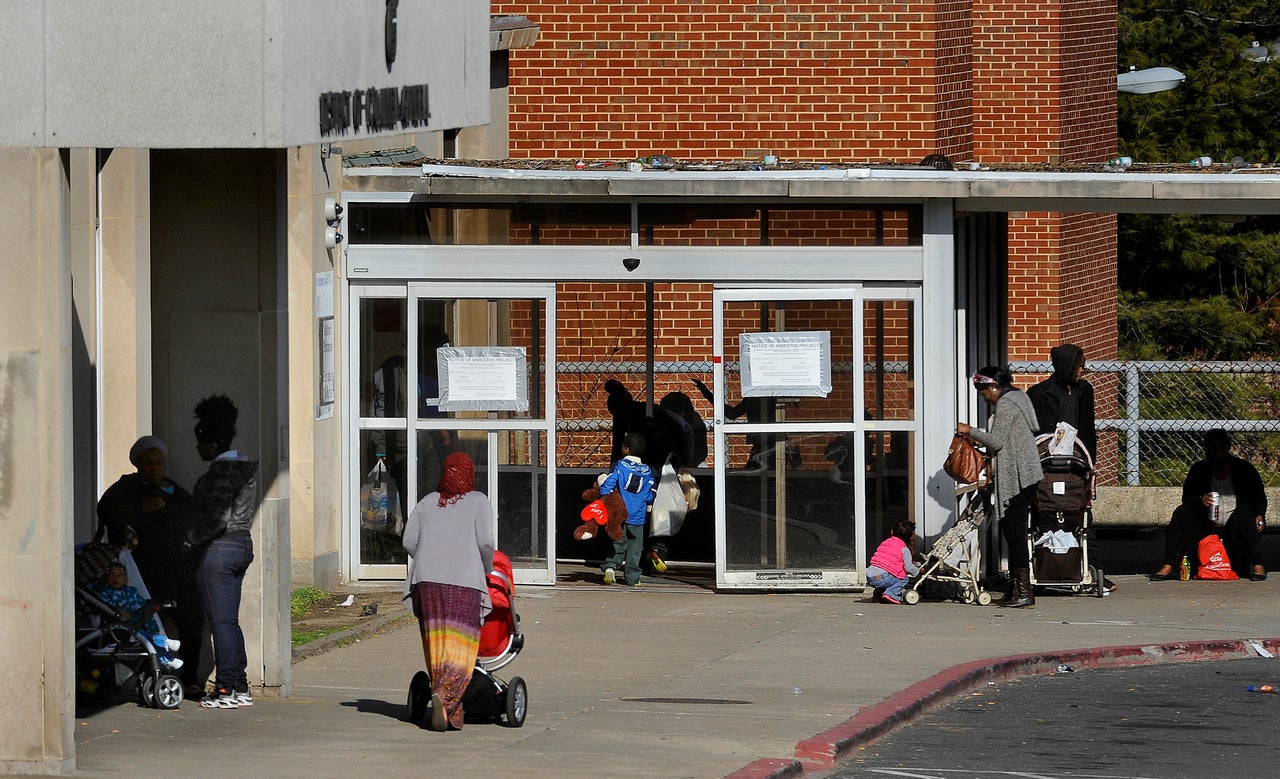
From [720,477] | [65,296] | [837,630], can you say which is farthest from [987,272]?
[65,296]

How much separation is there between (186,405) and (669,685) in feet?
10.1

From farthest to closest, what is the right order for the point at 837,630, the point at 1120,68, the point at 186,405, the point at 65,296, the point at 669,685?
the point at 1120,68 < the point at 837,630 < the point at 669,685 < the point at 186,405 < the point at 65,296

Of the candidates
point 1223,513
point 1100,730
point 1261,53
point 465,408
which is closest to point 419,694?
point 1100,730

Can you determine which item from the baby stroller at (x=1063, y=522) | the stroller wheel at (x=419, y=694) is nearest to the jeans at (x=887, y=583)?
the baby stroller at (x=1063, y=522)

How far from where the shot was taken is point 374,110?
1027 cm

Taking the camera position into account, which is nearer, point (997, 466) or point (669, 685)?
point (669, 685)

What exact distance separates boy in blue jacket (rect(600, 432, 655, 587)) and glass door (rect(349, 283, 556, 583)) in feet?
2.01

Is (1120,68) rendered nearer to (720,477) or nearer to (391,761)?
(720,477)

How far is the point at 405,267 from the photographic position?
630 inches

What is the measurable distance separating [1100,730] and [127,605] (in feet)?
16.4

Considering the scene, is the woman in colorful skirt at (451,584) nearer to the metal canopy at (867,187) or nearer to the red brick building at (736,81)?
the metal canopy at (867,187)

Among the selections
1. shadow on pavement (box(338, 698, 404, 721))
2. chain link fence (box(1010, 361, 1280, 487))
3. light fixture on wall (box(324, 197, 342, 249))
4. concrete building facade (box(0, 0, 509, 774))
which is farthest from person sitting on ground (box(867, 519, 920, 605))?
chain link fence (box(1010, 361, 1280, 487))

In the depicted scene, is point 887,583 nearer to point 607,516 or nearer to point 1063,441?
point 1063,441

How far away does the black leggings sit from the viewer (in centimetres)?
1512
